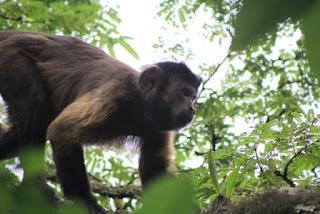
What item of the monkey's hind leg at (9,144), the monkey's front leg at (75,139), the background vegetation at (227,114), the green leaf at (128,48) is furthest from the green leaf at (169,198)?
the green leaf at (128,48)

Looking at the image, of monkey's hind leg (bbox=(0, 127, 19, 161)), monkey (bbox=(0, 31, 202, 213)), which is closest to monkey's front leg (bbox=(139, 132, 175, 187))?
monkey (bbox=(0, 31, 202, 213))

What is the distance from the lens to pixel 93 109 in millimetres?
5738

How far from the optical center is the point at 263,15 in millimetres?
Result: 579

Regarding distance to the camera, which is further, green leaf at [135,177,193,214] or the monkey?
the monkey

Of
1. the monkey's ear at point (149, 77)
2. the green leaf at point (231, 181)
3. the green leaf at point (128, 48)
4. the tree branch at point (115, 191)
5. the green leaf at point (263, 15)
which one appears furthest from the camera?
the green leaf at point (128, 48)

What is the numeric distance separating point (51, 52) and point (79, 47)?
0.41m

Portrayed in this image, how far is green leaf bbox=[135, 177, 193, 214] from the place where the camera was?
23.0 inches

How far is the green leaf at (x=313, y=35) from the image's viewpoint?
58 cm

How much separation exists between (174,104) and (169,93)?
234 mm

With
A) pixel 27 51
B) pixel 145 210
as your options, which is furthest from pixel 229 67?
pixel 145 210

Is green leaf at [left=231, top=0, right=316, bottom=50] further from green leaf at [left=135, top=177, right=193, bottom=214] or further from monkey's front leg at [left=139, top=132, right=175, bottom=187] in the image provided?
monkey's front leg at [left=139, top=132, right=175, bottom=187]

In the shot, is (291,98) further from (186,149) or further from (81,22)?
(81,22)

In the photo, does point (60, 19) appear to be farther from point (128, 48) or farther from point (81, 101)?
point (81, 101)

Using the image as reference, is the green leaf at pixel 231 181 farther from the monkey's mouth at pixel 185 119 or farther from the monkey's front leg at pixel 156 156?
the monkey's mouth at pixel 185 119
